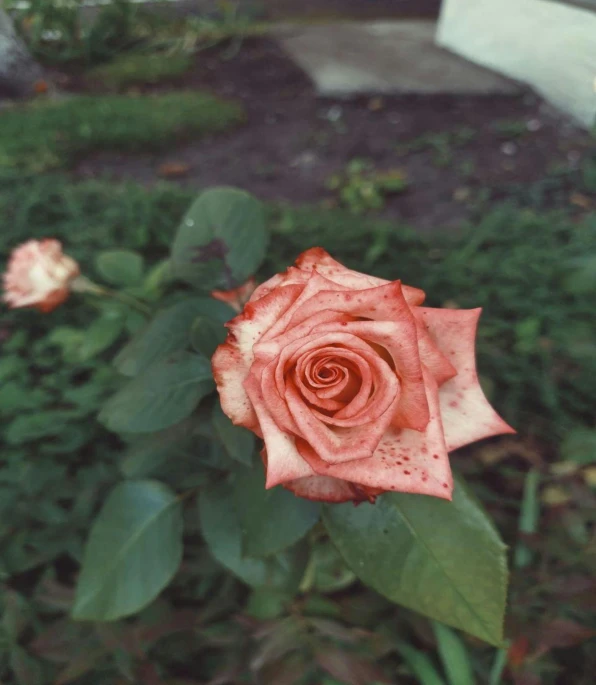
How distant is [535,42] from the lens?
2.47m

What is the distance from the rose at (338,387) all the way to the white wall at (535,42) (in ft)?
2.67

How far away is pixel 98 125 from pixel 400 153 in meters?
1.38

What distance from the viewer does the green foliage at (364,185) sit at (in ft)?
7.44

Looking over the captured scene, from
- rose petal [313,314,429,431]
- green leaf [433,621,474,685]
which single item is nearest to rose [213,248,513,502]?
rose petal [313,314,429,431]

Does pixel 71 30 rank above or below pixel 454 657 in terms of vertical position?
below

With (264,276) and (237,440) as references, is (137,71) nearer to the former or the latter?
(264,276)

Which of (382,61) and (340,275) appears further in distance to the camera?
(382,61)

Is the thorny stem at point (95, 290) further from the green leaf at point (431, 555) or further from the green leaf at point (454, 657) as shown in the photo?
the green leaf at point (454, 657)

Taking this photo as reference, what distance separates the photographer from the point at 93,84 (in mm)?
3451

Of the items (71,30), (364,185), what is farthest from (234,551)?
(71,30)

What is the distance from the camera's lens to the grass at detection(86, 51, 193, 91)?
3.47 m

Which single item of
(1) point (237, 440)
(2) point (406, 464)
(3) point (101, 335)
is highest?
(2) point (406, 464)

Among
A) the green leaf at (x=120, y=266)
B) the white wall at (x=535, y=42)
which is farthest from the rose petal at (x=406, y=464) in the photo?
the white wall at (x=535, y=42)

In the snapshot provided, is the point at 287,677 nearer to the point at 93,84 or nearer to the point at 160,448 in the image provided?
the point at 160,448
